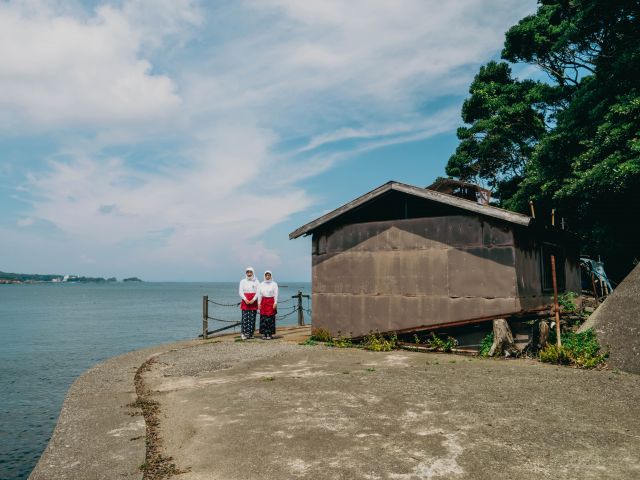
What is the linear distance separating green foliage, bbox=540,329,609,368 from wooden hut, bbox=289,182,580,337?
46.1 inches

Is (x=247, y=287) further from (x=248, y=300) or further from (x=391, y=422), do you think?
(x=391, y=422)

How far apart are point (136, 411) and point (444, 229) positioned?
875 centimetres

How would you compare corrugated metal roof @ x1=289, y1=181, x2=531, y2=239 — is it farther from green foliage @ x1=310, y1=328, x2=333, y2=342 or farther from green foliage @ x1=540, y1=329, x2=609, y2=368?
green foliage @ x1=310, y1=328, x2=333, y2=342

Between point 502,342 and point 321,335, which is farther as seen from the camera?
point 321,335

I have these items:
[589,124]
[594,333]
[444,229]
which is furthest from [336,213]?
[589,124]

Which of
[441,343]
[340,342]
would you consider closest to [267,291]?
[340,342]

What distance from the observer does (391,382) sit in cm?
819

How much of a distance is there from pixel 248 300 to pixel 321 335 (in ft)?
8.63

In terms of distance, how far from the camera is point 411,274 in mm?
12383

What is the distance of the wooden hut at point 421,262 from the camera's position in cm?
1121

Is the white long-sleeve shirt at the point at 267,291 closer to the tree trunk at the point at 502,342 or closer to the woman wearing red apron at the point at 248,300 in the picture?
the woman wearing red apron at the point at 248,300

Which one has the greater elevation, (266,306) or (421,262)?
(421,262)

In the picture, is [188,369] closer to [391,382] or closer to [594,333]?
[391,382]

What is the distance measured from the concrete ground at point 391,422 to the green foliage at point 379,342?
2.27 metres
